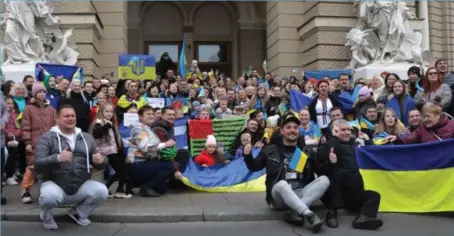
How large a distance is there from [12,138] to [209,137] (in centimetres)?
349

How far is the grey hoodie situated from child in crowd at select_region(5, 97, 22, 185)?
2.76 metres

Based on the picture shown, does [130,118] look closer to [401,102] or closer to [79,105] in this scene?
[79,105]

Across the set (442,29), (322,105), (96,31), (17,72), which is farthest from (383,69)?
(17,72)

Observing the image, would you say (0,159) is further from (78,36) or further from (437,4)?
(437,4)

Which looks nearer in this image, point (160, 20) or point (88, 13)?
point (88, 13)

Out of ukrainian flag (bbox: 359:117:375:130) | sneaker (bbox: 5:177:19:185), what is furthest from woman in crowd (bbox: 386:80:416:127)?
sneaker (bbox: 5:177:19:185)

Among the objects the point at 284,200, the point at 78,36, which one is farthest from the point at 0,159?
the point at 78,36

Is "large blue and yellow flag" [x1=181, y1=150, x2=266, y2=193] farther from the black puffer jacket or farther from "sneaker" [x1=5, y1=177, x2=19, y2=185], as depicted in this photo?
"sneaker" [x1=5, y1=177, x2=19, y2=185]

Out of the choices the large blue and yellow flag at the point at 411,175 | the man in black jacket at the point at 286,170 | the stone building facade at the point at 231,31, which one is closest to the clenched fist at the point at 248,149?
the man in black jacket at the point at 286,170

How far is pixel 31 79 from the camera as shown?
10.8 meters

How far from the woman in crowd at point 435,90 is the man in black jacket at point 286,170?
3190 millimetres

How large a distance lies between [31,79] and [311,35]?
36.4ft

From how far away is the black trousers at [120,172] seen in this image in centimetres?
859

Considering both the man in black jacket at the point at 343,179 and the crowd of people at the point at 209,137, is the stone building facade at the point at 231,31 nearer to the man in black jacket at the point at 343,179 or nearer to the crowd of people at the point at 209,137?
the crowd of people at the point at 209,137
